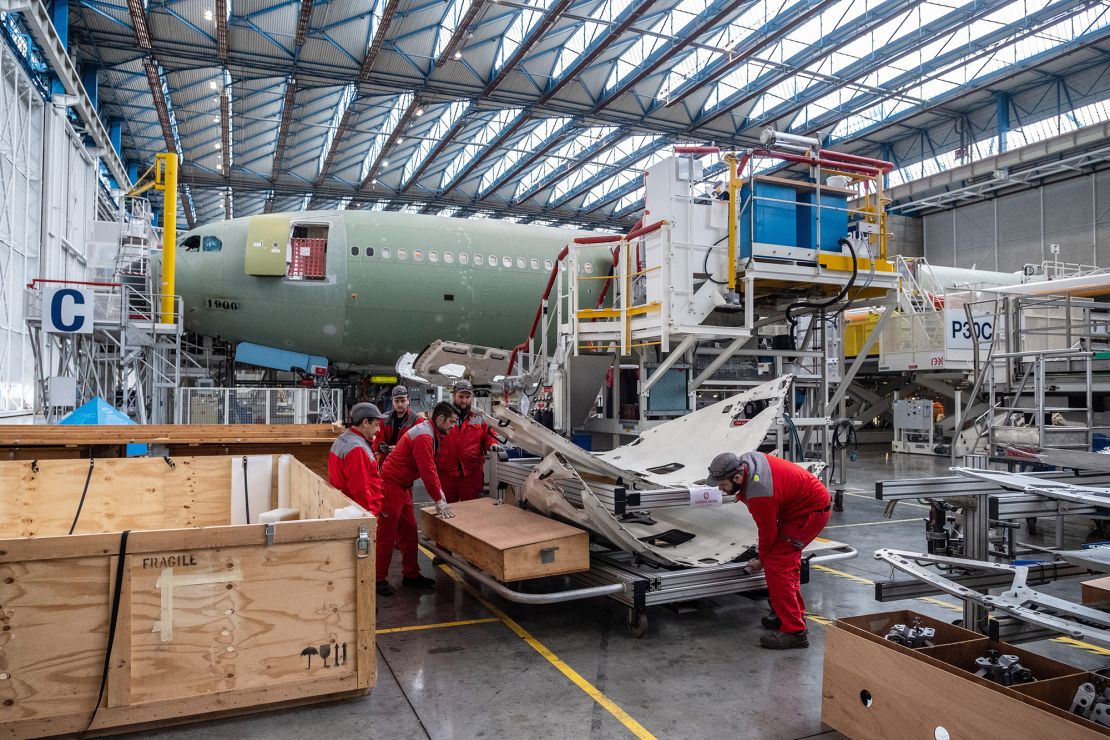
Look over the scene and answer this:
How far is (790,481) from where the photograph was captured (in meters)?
5.14

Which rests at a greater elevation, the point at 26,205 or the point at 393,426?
the point at 26,205

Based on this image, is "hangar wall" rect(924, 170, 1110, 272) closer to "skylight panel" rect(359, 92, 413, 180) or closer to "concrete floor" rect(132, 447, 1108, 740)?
"skylight panel" rect(359, 92, 413, 180)

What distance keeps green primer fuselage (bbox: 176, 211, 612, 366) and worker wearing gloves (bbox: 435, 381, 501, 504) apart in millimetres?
6173

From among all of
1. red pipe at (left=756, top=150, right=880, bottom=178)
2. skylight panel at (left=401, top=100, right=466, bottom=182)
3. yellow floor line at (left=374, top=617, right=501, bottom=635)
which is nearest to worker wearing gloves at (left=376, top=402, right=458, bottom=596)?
yellow floor line at (left=374, top=617, right=501, bottom=635)

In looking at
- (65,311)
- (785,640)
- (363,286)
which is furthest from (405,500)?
(65,311)

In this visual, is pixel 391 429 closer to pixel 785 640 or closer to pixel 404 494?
pixel 404 494

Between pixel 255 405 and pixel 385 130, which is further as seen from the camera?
pixel 385 130

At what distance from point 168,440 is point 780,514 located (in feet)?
22.7

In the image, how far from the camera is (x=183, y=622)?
377 cm

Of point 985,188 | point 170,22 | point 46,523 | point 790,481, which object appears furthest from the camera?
point 985,188

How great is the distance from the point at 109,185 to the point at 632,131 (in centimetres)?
2164

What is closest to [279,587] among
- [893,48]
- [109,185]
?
[893,48]

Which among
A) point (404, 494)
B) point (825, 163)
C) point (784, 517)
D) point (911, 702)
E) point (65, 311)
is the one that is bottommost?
point (911, 702)

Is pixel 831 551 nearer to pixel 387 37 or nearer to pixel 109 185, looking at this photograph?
pixel 387 37
